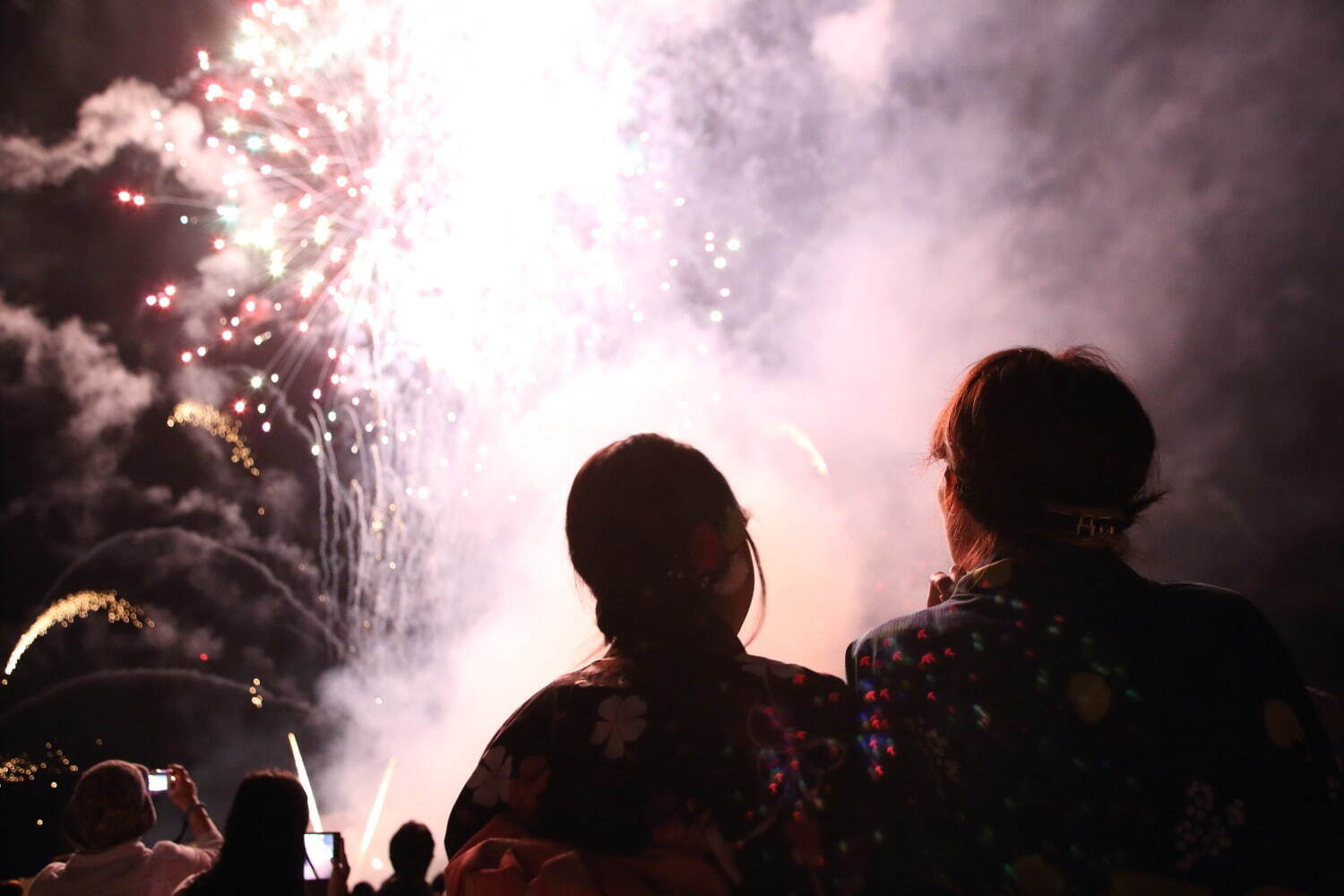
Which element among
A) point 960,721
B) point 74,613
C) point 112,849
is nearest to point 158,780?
point 112,849

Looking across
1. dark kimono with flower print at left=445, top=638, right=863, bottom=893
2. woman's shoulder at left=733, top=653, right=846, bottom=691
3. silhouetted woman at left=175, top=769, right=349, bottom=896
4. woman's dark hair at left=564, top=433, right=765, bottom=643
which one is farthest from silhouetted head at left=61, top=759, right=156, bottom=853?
woman's shoulder at left=733, top=653, right=846, bottom=691

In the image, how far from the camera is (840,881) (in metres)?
1.09

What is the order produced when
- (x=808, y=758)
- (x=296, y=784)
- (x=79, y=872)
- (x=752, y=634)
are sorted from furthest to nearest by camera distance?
(x=79, y=872) < (x=296, y=784) < (x=752, y=634) < (x=808, y=758)

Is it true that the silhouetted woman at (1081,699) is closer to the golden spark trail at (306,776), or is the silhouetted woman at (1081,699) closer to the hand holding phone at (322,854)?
the hand holding phone at (322,854)

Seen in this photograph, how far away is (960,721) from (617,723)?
50cm

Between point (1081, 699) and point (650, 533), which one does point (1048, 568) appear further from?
point (650, 533)

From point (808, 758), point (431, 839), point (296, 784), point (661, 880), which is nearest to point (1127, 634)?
point (808, 758)

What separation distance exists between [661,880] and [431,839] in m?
2.71

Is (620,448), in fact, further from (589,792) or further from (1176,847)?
(1176,847)

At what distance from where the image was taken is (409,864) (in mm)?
3223

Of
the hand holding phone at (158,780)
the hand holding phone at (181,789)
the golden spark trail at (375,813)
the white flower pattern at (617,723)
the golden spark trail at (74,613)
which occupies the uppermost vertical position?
the golden spark trail at (74,613)

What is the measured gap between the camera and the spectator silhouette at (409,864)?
322 centimetres

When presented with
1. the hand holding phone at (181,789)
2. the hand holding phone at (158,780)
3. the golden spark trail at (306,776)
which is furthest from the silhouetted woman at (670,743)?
the golden spark trail at (306,776)

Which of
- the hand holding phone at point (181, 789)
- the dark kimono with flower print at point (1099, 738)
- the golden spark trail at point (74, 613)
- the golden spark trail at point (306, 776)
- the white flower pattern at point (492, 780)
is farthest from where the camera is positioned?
the golden spark trail at point (306, 776)
